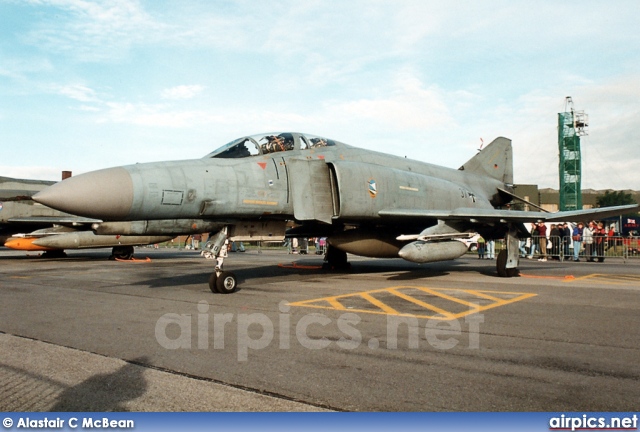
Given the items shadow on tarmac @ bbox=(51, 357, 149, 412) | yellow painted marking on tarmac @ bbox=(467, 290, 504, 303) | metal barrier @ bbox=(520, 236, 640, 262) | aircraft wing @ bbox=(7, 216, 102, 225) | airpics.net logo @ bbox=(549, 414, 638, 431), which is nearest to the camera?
airpics.net logo @ bbox=(549, 414, 638, 431)

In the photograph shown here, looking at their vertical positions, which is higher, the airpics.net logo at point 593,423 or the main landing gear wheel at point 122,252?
the airpics.net logo at point 593,423

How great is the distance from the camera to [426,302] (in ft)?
25.8

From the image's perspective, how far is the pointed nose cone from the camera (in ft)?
23.2

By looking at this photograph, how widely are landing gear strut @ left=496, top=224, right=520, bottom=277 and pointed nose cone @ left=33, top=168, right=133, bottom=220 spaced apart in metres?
9.07

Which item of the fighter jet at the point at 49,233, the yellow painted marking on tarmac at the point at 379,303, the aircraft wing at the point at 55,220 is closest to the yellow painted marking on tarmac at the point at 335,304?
the yellow painted marking on tarmac at the point at 379,303

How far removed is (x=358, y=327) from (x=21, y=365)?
3.49 meters

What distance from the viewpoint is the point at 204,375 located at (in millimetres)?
3926

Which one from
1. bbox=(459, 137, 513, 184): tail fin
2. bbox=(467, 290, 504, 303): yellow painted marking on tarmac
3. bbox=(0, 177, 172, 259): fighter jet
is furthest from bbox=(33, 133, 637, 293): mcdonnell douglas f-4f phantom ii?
bbox=(0, 177, 172, 259): fighter jet

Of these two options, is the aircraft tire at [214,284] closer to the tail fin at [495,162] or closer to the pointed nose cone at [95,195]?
the pointed nose cone at [95,195]

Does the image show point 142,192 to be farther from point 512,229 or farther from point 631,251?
point 631,251

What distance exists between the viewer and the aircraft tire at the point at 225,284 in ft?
29.3

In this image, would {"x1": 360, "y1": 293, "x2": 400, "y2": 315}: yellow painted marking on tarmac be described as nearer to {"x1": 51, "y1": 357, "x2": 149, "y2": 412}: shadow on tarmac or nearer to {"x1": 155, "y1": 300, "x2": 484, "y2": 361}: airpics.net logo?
{"x1": 155, "y1": 300, "x2": 484, "y2": 361}: airpics.net logo

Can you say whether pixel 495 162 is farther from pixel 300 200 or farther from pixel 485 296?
pixel 300 200

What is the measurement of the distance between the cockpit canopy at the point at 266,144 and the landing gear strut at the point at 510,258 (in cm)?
535
